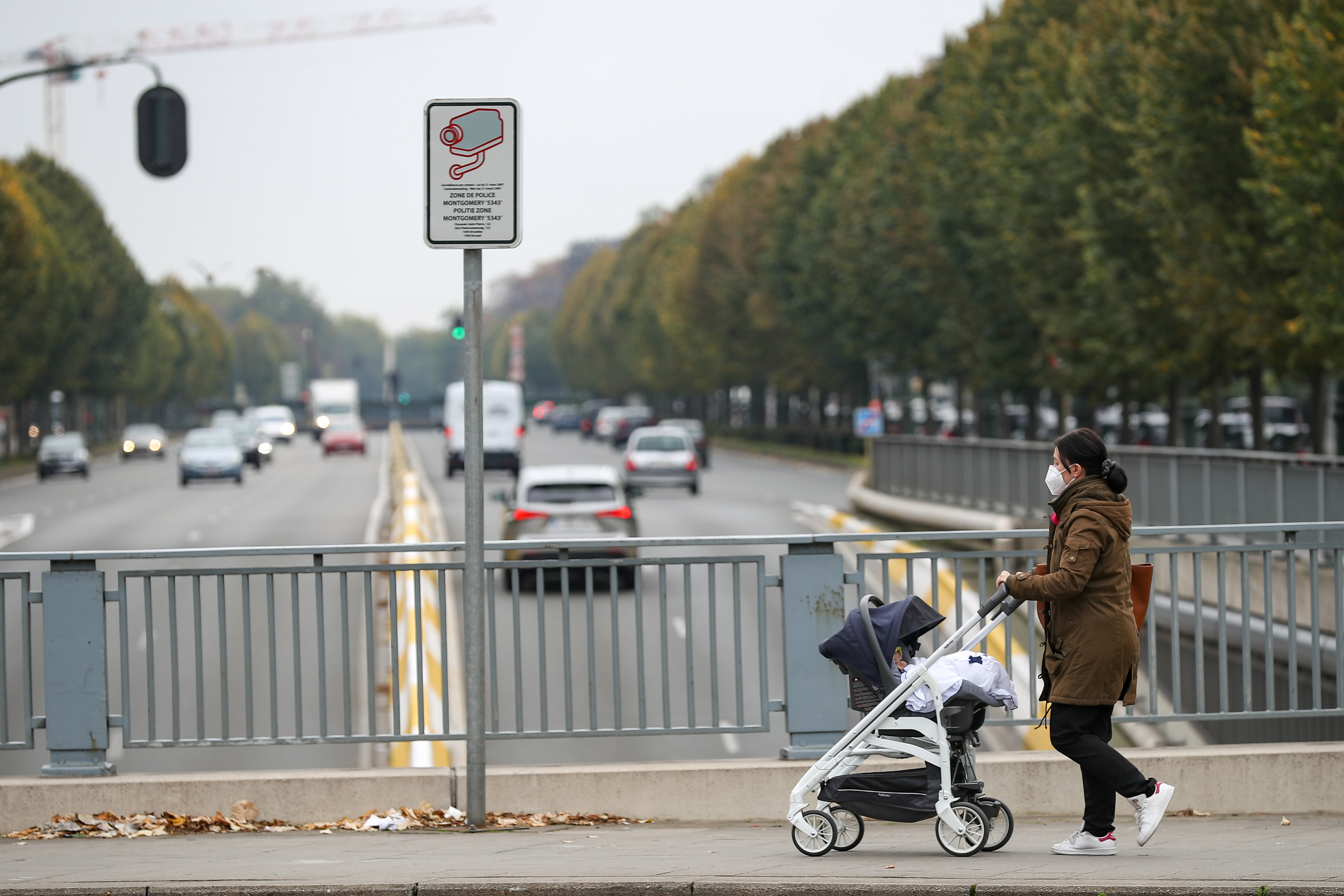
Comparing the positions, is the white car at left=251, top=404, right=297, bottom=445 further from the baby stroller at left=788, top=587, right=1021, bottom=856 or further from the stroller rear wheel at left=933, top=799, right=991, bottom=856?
the stroller rear wheel at left=933, top=799, right=991, bottom=856

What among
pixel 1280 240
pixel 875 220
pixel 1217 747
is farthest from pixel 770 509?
pixel 1217 747

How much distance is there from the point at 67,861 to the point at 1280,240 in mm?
28172

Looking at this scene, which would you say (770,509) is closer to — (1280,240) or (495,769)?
(1280,240)

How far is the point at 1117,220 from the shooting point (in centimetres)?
3778

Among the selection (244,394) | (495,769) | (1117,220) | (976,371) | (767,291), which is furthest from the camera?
(244,394)

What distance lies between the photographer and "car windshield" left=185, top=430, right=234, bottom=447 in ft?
184

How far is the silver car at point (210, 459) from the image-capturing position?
54344 millimetres

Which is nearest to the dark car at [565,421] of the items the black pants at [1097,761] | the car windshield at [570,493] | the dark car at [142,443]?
→ the dark car at [142,443]

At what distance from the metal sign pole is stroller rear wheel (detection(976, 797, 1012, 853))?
1.92 m

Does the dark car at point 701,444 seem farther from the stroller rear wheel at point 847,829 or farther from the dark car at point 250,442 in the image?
the stroller rear wheel at point 847,829

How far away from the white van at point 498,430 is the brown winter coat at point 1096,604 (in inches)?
1894

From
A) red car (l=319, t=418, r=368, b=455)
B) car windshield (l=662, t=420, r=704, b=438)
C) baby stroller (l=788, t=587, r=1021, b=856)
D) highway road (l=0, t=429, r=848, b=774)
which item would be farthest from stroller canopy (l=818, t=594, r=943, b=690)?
red car (l=319, t=418, r=368, b=455)

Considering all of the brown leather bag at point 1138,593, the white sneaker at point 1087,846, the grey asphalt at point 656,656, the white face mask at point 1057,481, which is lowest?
the grey asphalt at point 656,656

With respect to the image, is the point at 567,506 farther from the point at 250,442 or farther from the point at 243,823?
the point at 250,442
